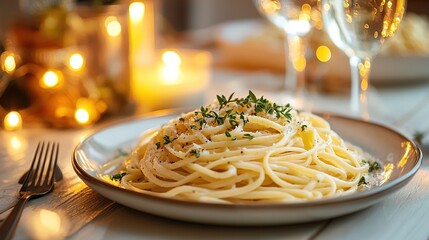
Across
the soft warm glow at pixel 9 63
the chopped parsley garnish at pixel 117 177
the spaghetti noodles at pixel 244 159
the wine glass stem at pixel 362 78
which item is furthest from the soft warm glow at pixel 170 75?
the chopped parsley garnish at pixel 117 177

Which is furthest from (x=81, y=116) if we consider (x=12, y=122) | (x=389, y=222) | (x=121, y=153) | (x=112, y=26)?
(x=389, y=222)

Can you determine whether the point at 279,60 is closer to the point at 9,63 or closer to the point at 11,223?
the point at 9,63

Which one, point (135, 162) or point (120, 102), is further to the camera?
point (120, 102)

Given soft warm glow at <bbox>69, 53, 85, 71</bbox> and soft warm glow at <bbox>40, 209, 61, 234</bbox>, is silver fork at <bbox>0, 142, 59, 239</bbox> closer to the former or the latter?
soft warm glow at <bbox>40, 209, 61, 234</bbox>

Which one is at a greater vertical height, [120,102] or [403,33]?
[403,33]

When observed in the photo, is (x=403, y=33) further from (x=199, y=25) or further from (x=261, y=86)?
(x=199, y=25)

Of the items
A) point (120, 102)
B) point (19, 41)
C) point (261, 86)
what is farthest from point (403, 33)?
point (19, 41)

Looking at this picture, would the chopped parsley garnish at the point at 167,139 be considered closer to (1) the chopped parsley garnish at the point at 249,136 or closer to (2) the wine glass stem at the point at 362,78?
(1) the chopped parsley garnish at the point at 249,136
